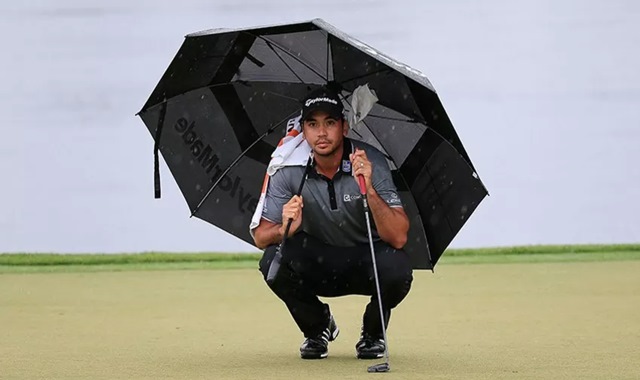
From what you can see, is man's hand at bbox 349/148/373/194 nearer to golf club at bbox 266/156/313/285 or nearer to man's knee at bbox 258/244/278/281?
golf club at bbox 266/156/313/285

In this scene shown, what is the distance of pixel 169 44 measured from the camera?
8.65 meters

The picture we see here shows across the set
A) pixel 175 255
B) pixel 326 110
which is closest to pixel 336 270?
pixel 326 110

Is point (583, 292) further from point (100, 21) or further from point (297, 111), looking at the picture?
point (100, 21)

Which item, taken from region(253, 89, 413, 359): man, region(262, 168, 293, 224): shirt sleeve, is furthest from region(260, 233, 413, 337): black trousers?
region(262, 168, 293, 224): shirt sleeve

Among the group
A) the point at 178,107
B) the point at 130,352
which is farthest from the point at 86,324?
the point at 178,107

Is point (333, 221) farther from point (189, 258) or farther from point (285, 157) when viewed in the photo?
point (189, 258)

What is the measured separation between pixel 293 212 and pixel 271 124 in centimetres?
56

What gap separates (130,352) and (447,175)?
4.49 ft

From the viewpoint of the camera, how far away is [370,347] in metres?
4.98

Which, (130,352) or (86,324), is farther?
(86,324)

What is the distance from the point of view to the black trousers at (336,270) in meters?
4.79

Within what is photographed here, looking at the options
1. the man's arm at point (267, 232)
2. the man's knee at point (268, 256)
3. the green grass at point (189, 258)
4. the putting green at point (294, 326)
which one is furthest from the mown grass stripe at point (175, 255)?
the man's arm at point (267, 232)

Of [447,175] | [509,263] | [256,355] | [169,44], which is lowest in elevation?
[256,355]

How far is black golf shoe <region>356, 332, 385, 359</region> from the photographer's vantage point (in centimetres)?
496
